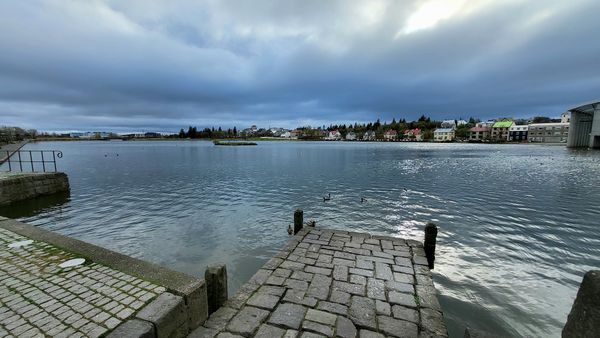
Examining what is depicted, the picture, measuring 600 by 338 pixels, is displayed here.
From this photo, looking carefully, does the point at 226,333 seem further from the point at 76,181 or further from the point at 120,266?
the point at 76,181

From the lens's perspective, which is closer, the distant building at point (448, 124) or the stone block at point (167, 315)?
the stone block at point (167, 315)

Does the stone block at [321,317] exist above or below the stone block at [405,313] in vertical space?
above

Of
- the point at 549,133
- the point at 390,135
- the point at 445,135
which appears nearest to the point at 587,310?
the point at 549,133

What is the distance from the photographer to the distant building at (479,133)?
14338 centimetres

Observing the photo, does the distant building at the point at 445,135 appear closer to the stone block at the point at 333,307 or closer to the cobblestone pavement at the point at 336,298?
the cobblestone pavement at the point at 336,298

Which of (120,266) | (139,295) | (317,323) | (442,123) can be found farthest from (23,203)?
(442,123)

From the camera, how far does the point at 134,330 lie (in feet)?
10.5

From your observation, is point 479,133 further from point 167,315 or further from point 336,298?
point 167,315

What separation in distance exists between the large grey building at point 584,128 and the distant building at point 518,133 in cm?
6585

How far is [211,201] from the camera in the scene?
15742 mm

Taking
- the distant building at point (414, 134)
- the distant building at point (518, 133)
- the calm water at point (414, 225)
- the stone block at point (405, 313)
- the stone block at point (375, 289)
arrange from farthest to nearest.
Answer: the distant building at point (414, 134) → the distant building at point (518, 133) → the calm water at point (414, 225) → the stone block at point (375, 289) → the stone block at point (405, 313)

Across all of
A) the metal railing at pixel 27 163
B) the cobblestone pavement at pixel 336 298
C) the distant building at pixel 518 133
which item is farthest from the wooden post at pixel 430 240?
the distant building at pixel 518 133

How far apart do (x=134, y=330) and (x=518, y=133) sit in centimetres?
17487

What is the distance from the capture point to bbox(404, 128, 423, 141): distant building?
6791 inches
